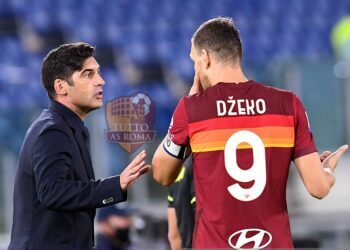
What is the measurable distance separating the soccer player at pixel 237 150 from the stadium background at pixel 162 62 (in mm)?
4640

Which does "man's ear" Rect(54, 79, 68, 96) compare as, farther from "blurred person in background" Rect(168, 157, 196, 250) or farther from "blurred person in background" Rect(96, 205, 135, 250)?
"blurred person in background" Rect(96, 205, 135, 250)

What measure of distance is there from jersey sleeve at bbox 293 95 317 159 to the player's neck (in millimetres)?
196

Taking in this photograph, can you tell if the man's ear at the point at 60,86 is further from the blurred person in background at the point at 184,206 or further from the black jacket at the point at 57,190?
the blurred person in background at the point at 184,206

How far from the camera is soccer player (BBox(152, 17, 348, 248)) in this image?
9.05 ft

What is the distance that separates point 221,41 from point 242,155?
0.39 meters

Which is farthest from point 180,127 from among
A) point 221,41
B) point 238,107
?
point 221,41

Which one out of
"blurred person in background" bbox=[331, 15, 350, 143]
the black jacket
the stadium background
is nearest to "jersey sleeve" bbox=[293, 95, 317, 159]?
the black jacket

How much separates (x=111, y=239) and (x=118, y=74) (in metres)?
2.75

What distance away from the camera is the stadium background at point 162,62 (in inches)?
307

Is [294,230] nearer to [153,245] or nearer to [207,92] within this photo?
[153,245]

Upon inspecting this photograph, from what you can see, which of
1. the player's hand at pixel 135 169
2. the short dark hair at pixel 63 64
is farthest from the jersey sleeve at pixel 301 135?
the short dark hair at pixel 63 64

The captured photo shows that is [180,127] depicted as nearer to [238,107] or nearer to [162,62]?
[238,107]

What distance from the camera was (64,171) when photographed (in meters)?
3.02

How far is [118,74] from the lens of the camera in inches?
341
